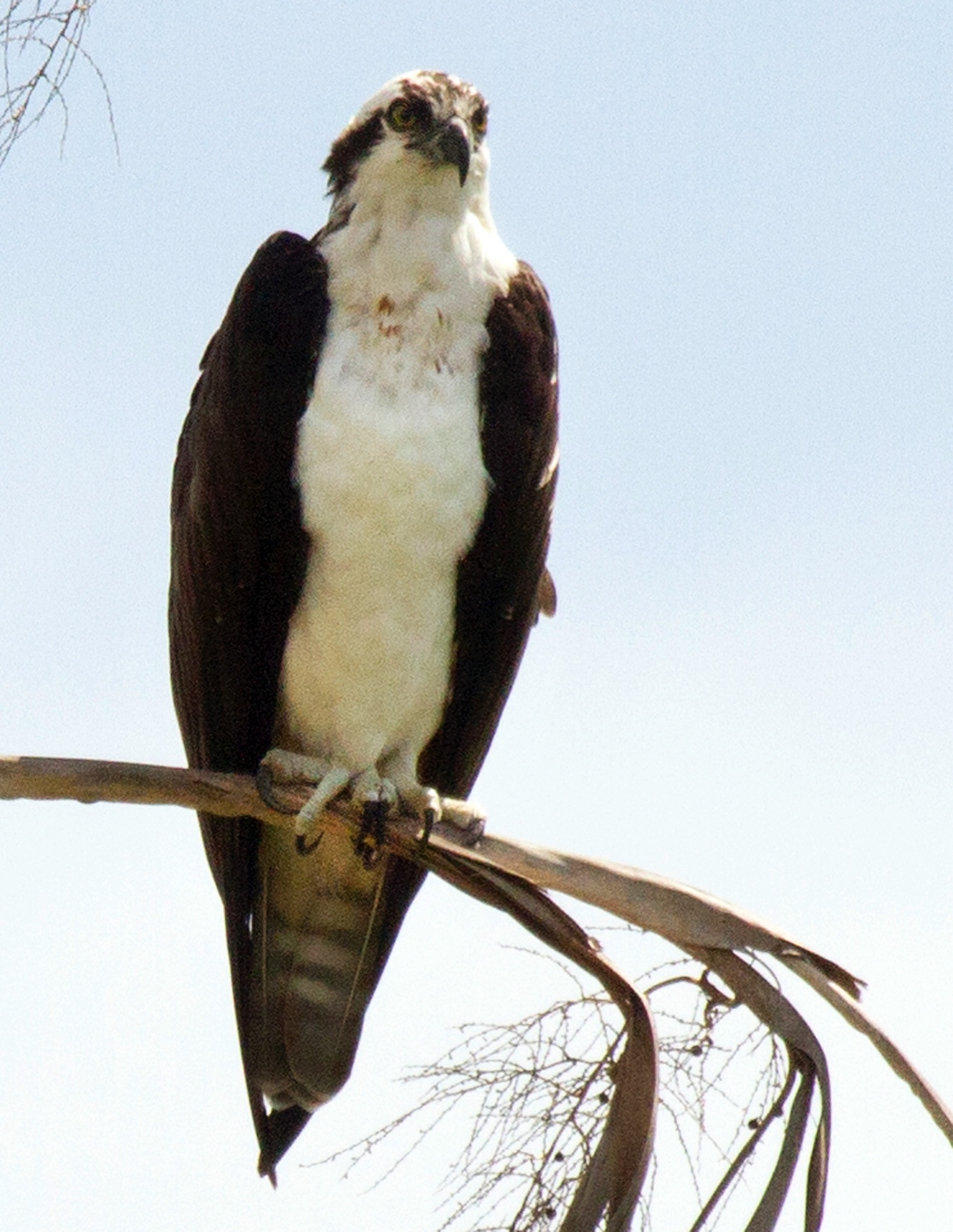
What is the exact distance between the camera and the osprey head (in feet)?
14.4

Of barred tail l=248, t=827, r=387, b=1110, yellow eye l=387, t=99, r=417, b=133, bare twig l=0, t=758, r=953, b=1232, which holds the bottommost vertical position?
bare twig l=0, t=758, r=953, b=1232

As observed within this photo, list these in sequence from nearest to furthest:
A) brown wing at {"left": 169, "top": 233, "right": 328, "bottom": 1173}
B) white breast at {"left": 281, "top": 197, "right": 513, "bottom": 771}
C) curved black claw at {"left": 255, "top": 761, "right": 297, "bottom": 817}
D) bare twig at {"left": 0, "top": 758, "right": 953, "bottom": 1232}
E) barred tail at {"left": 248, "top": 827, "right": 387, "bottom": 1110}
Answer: bare twig at {"left": 0, "top": 758, "right": 953, "bottom": 1232} → curved black claw at {"left": 255, "top": 761, "right": 297, "bottom": 817} → white breast at {"left": 281, "top": 197, "right": 513, "bottom": 771} → brown wing at {"left": 169, "top": 233, "right": 328, "bottom": 1173} → barred tail at {"left": 248, "top": 827, "right": 387, "bottom": 1110}

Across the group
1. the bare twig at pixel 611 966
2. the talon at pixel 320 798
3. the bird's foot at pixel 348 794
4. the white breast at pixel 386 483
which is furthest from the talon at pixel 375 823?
the bare twig at pixel 611 966

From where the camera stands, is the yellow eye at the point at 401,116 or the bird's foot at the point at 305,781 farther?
the yellow eye at the point at 401,116

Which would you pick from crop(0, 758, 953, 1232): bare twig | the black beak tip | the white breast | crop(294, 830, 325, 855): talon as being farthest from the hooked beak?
crop(0, 758, 953, 1232): bare twig

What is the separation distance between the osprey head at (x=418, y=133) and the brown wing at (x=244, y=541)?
0.29 meters

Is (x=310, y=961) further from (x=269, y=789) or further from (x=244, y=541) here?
(x=244, y=541)

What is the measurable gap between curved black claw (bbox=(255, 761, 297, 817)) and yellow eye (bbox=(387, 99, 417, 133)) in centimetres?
161

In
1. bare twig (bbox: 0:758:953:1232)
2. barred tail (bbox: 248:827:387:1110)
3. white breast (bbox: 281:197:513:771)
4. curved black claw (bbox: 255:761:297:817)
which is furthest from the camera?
barred tail (bbox: 248:827:387:1110)

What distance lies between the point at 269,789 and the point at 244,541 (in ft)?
2.11

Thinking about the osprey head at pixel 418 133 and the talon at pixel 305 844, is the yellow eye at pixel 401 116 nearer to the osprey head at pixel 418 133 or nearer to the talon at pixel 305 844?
the osprey head at pixel 418 133

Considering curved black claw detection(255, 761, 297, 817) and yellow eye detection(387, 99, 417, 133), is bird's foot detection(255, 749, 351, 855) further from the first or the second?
yellow eye detection(387, 99, 417, 133)

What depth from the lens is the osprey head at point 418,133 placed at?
4.40m

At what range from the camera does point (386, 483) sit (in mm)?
4082
